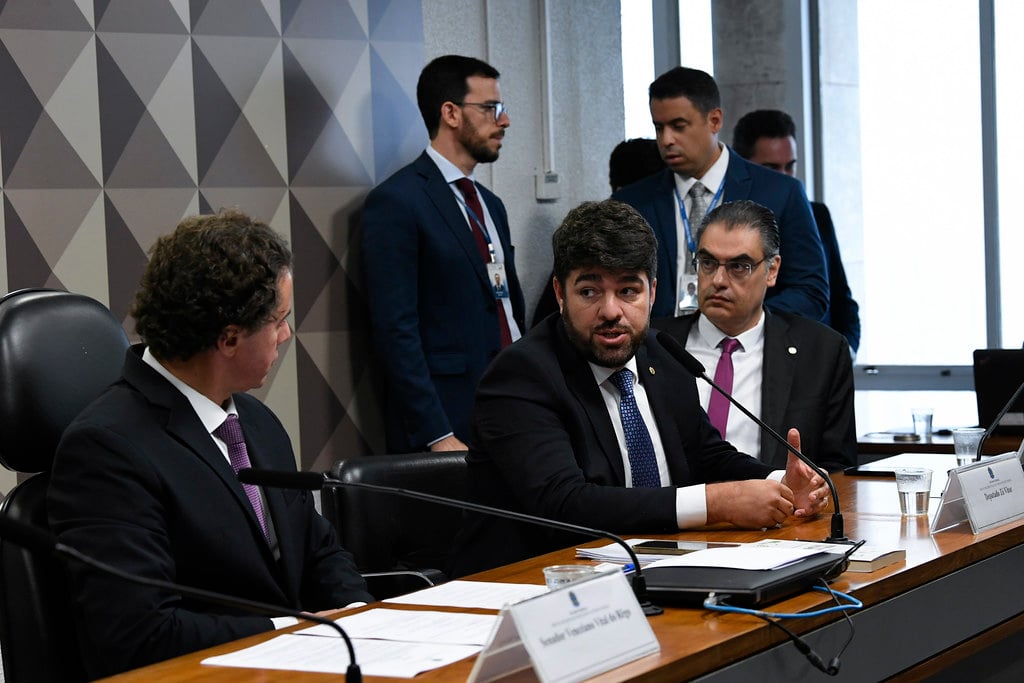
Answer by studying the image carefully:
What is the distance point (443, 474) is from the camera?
296 cm

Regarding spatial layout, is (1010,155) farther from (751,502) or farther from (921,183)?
(751,502)

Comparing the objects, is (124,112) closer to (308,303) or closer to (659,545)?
(308,303)

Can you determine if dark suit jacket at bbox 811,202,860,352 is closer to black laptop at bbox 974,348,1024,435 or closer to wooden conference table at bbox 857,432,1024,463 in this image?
wooden conference table at bbox 857,432,1024,463

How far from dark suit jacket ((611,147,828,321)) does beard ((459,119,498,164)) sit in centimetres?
49

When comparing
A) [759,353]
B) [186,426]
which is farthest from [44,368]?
[759,353]

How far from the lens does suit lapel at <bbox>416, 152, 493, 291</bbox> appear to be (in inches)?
164

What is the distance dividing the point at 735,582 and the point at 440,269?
8.02 feet

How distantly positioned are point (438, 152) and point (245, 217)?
206 cm

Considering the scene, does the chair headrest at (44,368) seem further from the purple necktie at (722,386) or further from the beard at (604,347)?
the purple necktie at (722,386)

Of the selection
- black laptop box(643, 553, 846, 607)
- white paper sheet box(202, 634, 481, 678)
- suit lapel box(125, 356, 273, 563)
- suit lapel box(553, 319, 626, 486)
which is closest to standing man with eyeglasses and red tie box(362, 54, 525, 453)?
suit lapel box(553, 319, 626, 486)

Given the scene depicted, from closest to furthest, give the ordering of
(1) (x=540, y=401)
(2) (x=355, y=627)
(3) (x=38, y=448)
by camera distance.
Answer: (2) (x=355, y=627) → (3) (x=38, y=448) → (1) (x=540, y=401)

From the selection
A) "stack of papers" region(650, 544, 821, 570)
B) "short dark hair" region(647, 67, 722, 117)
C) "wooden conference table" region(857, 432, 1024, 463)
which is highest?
"short dark hair" region(647, 67, 722, 117)

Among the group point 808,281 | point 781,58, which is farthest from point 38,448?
point 781,58

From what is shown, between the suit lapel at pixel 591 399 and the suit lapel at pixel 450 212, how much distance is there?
1.47 meters
